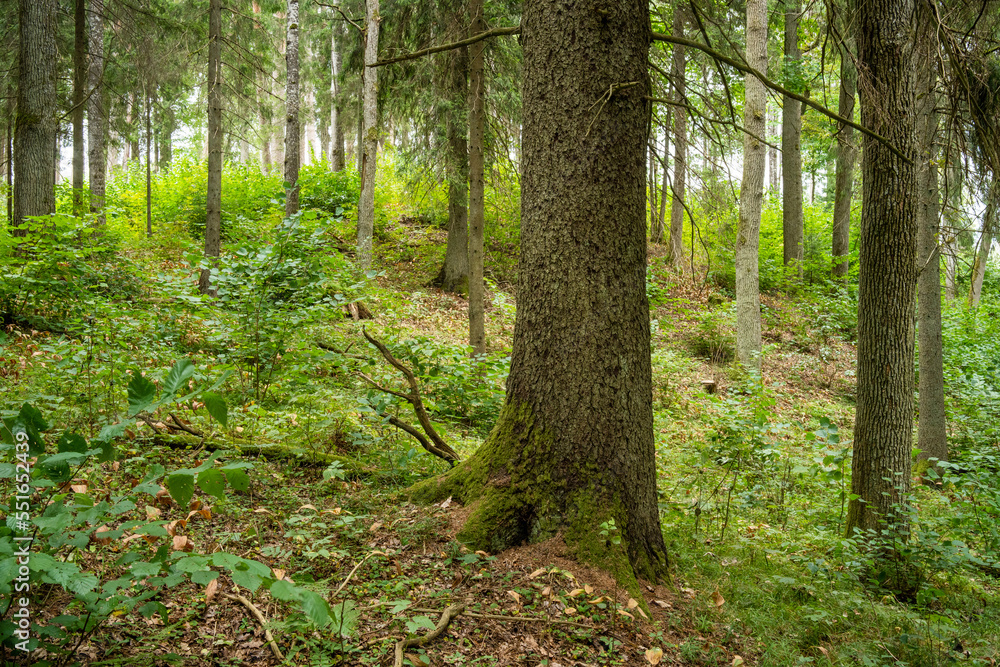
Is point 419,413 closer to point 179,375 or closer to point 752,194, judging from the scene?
point 179,375

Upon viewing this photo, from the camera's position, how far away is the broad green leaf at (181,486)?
1.62 m

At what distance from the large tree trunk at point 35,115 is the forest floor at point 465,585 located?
467cm

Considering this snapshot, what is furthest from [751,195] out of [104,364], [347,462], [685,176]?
[104,364]

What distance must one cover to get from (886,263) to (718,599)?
9.15ft

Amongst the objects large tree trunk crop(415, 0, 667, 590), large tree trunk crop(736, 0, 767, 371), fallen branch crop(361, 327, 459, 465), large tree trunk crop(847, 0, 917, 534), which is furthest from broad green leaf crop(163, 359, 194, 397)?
large tree trunk crop(736, 0, 767, 371)

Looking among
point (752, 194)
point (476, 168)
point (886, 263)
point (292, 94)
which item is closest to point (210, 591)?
point (886, 263)

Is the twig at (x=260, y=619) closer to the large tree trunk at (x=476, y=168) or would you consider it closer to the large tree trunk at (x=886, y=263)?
the large tree trunk at (x=886, y=263)

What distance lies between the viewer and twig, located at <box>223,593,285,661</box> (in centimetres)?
230

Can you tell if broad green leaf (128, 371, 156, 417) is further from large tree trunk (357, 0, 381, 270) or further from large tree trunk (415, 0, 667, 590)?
large tree trunk (357, 0, 381, 270)

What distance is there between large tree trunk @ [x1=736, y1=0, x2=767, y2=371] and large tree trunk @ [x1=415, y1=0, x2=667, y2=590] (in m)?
6.30

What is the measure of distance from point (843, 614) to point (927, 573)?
3.96ft

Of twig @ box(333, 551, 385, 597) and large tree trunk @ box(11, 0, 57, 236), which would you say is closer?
twig @ box(333, 551, 385, 597)

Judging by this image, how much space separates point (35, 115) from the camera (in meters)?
9.16

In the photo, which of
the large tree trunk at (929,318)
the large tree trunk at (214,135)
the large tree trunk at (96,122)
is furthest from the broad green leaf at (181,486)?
the large tree trunk at (96,122)
